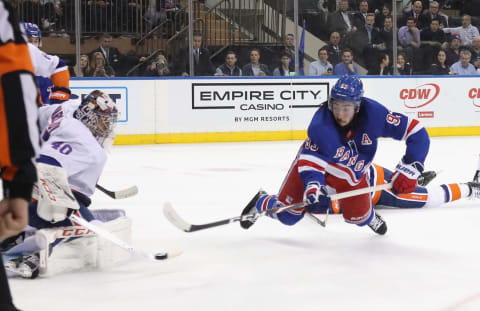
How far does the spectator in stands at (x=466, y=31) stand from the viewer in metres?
9.30

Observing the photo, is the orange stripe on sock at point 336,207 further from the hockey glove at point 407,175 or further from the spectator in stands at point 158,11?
the spectator in stands at point 158,11

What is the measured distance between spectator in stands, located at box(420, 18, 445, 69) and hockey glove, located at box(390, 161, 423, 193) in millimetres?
6225

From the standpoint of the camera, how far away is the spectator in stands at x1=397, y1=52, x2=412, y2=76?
892 cm

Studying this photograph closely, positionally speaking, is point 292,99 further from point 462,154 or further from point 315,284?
point 315,284

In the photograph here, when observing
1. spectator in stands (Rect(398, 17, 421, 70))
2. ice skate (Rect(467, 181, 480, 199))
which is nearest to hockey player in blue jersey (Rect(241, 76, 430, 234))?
ice skate (Rect(467, 181, 480, 199))

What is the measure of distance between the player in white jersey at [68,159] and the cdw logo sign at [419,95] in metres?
6.73

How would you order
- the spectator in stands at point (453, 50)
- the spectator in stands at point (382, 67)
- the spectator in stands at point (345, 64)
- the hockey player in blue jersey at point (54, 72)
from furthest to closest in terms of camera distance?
1. the spectator in stands at point (453, 50)
2. the spectator in stands at point (382, 67)
3. the spectator in stands at point (345, 64)
4. the hockey player in blue jersey at point (54, 72)

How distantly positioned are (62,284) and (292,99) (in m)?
6.42

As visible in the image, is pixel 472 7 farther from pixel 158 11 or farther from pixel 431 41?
pixel 158 11

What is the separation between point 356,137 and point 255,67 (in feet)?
18.1

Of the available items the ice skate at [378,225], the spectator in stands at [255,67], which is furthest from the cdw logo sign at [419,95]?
the ice skate at [378,225]

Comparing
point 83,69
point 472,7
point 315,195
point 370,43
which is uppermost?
point 472,7

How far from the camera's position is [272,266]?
275 cm

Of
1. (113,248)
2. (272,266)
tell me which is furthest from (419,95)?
(113,248)
